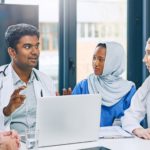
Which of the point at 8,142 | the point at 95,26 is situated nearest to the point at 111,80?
the point at 95,26

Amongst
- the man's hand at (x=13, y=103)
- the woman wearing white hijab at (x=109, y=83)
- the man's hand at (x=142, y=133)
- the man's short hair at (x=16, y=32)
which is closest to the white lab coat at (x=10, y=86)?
the man's hand at (x=13, y=103)

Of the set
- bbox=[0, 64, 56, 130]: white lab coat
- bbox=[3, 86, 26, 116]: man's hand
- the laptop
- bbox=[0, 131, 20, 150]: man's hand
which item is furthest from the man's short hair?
bbox=[0, 131, 20, 150]: man's hand

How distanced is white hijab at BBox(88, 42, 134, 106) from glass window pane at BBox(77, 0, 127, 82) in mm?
623

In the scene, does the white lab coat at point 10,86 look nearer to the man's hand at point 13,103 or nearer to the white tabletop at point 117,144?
the man's hand at point 13,103

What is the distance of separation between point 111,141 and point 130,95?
2.80 ft

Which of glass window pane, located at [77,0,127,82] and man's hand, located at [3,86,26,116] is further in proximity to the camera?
glass window pane, located at [77,0,127,82]

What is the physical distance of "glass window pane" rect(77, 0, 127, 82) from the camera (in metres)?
3.31

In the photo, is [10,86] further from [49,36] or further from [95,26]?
[95,26]

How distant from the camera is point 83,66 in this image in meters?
3.33

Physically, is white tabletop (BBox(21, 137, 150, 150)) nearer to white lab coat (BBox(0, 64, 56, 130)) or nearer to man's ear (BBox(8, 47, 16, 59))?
white lab coat (BBox(0, 64, 56, 130))

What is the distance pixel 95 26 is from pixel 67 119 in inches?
72.6

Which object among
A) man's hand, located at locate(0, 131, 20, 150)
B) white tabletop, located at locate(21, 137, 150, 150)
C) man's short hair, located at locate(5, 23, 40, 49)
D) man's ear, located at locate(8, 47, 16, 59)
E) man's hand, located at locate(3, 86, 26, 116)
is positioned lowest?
white tabletop, located at locate(21, 137, 150, 150)

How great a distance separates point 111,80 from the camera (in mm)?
2709

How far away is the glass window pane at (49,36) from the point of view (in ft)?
10.4
